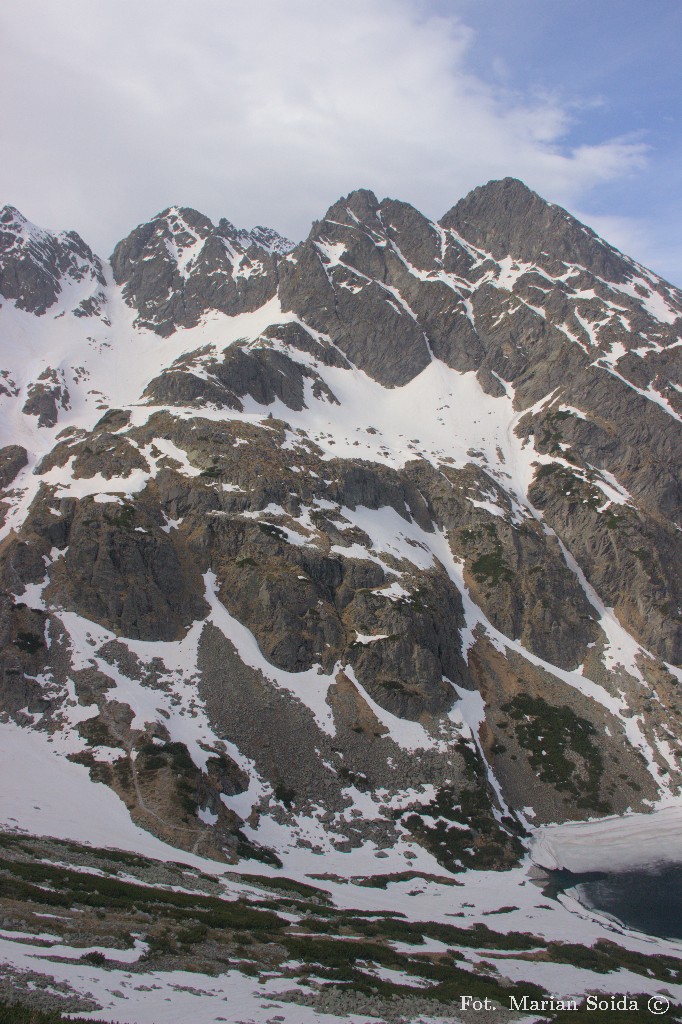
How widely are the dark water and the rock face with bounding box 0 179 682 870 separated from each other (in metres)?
6.65

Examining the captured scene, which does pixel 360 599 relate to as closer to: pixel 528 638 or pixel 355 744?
pixel 355 744

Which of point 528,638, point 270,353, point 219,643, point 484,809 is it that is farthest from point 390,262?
point 484,809

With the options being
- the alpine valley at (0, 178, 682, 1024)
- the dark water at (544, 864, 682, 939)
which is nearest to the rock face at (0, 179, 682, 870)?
the alpine valley at (0, 178, 682, 1024)

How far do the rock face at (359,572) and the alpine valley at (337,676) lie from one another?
515 mm

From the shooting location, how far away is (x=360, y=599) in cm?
8906

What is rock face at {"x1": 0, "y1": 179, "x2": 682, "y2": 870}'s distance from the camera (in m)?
63.8

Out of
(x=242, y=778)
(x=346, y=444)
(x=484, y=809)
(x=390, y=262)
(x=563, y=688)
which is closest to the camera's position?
(x=242, y=778)

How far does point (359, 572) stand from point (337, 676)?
19.2 metres

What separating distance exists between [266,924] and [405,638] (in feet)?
171

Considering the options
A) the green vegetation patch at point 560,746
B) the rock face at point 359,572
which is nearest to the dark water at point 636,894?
the rock face at point 359,572

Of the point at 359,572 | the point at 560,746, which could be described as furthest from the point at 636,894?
the point at 359,572

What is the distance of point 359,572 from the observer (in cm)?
9325

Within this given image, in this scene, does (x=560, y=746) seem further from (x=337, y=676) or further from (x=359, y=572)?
(x=359, y=572)

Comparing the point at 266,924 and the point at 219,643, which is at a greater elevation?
the point at 219,643
